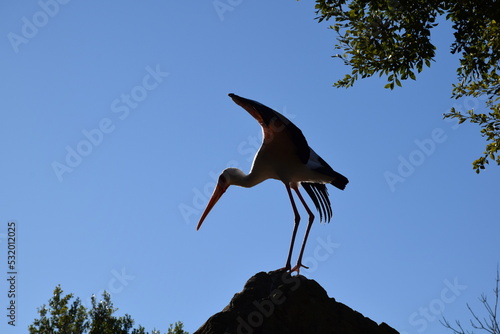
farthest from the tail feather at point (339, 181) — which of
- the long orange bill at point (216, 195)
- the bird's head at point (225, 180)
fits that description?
the long orange bill at point (216, 195)

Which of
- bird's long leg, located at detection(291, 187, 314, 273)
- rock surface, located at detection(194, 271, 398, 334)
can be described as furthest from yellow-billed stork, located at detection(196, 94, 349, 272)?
rock surface, located at detection(194, 271, 398, 334)

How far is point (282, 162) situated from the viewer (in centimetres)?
928

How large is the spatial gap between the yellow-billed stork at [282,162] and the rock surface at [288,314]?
1.14 metres

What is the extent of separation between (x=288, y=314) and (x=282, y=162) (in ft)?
8.14

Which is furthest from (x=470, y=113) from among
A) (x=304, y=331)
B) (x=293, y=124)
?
(x=304, y=331)

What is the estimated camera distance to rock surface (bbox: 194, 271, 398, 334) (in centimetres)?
745

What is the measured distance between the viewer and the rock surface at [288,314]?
7445mm

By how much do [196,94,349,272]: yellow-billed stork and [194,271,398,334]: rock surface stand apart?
3.75 feet

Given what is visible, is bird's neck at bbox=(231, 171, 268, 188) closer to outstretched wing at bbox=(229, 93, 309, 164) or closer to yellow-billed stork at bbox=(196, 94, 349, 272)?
yellow-billed stork at bbox=(196, 94, 349, 272)

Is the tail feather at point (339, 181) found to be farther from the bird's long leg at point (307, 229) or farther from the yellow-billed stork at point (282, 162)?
the bird's long leg at point (307, 229)

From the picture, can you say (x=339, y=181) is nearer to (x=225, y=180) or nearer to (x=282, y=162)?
(x=282, y=162)

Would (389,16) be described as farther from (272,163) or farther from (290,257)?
(290,257)

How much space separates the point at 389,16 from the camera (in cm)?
1055

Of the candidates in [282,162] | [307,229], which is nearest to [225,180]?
[282,162]
